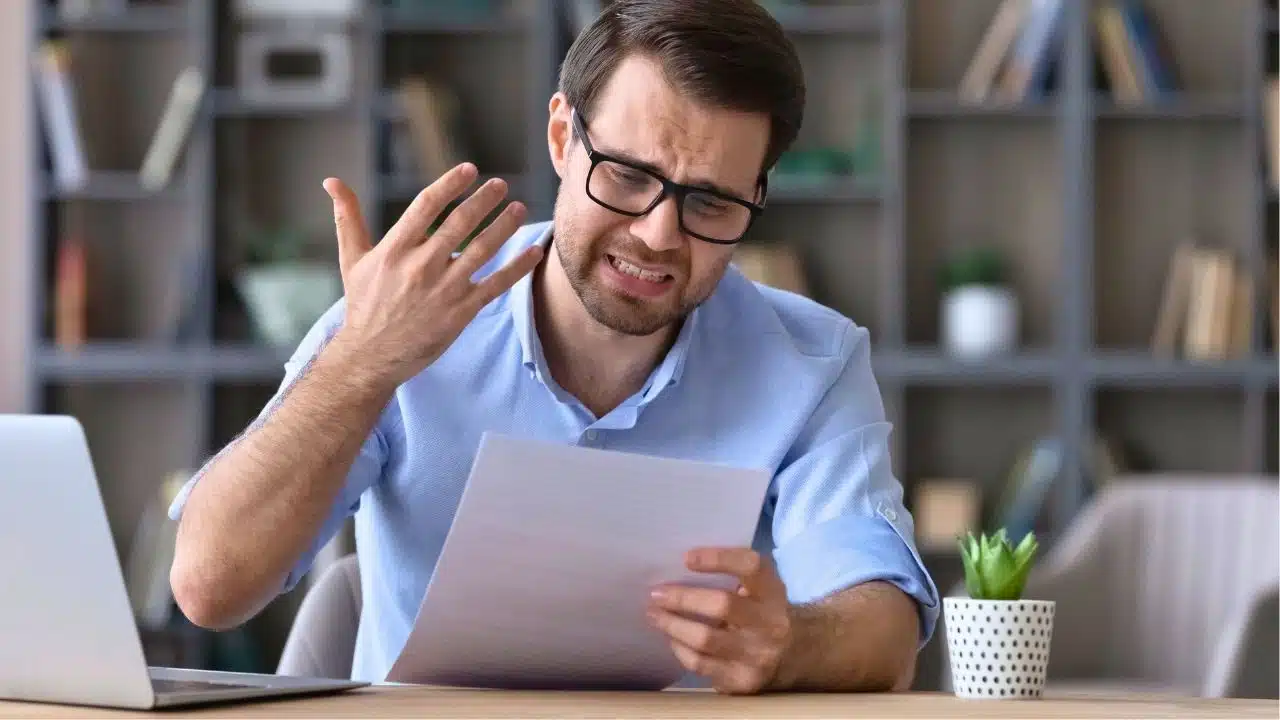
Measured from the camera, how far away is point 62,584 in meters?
1.05

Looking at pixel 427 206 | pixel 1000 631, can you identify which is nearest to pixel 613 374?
pixel 427 206

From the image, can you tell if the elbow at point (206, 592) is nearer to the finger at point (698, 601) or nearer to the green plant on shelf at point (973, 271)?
the finger at point (698, 601)

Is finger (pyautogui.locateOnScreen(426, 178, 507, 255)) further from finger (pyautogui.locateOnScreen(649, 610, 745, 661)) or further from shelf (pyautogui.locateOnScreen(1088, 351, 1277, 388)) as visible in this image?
shelf (pyautogui.locateOnScreen(1088, 351, 1277, 388))

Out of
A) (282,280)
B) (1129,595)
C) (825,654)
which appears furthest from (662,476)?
(282,280)

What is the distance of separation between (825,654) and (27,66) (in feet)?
11.1

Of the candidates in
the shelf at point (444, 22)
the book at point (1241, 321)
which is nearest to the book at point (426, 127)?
the shelf at point (444, 22)

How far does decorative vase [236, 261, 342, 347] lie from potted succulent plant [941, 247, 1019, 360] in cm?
151

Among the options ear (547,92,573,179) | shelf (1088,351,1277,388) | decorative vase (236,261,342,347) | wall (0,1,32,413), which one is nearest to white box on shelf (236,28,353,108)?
decorative vase (236,261,342,347)

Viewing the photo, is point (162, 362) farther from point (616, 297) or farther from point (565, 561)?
point (565, 561)

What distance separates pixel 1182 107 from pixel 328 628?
3027 millimetres

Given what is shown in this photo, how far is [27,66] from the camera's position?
4152 millimetres

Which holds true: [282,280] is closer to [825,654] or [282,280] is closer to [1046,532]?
[1046,532]

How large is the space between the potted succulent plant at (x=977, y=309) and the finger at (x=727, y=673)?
9.32ft

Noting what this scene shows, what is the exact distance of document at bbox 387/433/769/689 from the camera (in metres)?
1.16
